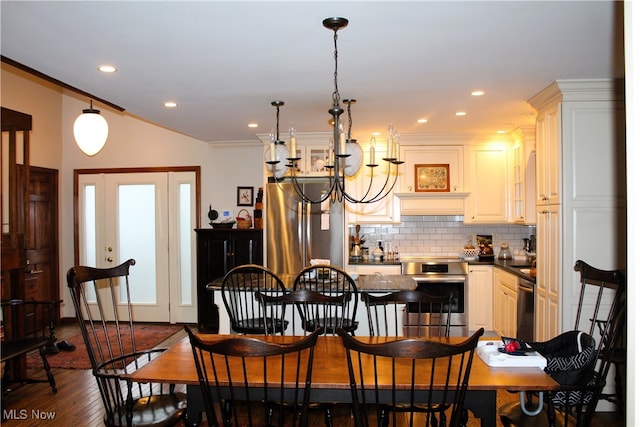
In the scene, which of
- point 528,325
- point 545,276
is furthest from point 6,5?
point 528,325

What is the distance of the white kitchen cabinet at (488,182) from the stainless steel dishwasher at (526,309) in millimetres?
1306

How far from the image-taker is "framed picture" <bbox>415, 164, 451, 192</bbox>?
5.68m

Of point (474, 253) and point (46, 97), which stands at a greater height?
point (46, 97)

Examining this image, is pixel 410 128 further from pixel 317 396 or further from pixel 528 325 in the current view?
pixel 317 396

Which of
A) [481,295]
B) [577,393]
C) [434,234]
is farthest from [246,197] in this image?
[577,393]

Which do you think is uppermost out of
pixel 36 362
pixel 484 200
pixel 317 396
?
pixel 484 200

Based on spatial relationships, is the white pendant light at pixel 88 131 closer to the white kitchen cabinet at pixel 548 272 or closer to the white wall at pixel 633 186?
the white kitchen cabinet at pixel 548 272

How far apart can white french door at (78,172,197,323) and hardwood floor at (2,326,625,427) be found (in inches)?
80.8

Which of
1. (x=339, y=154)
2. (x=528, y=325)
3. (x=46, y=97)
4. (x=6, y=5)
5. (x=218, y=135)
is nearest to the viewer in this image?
(x=6, y=5)

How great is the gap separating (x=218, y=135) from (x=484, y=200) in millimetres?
3243

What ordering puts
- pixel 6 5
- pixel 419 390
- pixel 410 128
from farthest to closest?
pixel 410 128, pixel 6 5, pixel 419 390

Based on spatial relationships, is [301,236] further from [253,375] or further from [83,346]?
[253,375]

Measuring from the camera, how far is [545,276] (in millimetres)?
3781

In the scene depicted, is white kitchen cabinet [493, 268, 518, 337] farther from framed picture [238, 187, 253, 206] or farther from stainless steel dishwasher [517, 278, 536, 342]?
framed picture [238, 187, 253, 206]
